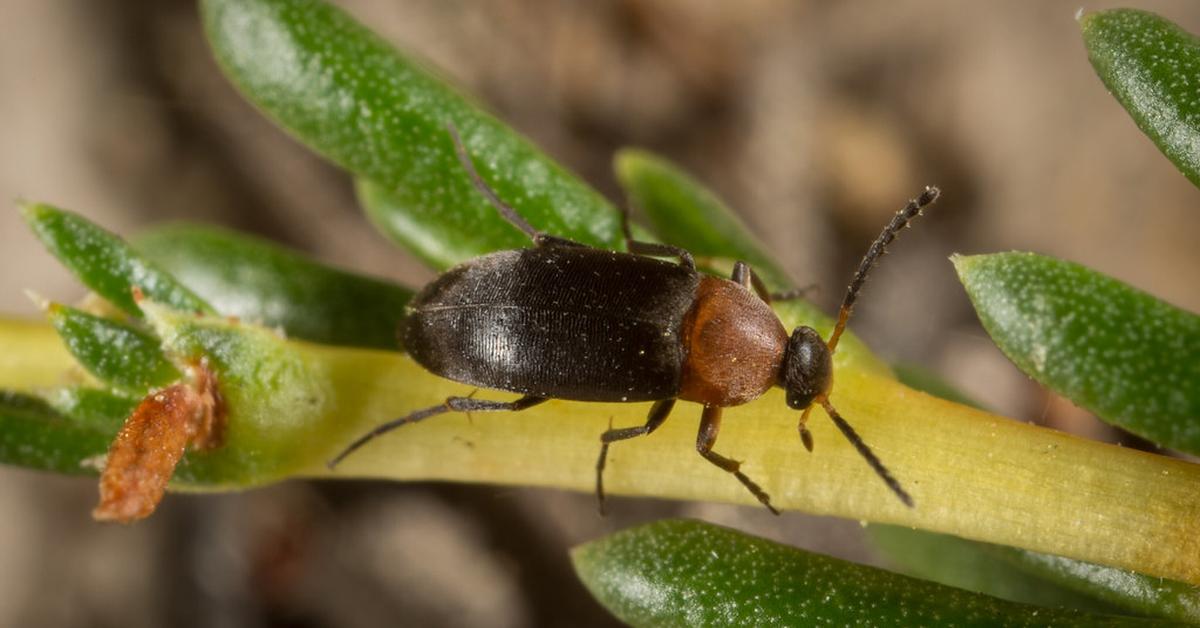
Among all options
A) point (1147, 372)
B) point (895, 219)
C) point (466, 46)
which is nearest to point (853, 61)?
point (466, 46)

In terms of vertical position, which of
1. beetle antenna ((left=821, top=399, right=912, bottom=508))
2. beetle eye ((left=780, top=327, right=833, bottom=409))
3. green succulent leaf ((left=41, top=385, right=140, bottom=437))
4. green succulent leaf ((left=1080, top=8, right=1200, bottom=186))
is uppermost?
green succulent leaf ((left=1080, top=8, right=1200, bottom=186))

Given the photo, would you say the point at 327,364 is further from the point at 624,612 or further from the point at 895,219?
the point at 895,219

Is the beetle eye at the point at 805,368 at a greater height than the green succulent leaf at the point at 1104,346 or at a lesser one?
lesser

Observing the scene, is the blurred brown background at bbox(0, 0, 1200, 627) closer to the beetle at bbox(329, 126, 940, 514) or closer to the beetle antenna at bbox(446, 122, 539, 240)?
the beetle at bbox(329, 126, 940, 514)

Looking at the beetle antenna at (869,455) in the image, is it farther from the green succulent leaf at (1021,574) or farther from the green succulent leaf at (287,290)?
the green succulent leaf at (287,290)

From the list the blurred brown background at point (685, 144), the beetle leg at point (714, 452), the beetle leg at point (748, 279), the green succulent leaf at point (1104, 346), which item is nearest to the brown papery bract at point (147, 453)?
the beetle leg at point (714, 452)

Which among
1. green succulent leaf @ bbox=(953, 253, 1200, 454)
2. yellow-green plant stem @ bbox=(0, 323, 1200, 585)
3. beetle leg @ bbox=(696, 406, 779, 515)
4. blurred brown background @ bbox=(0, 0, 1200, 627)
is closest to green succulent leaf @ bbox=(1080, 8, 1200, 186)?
green succulent leaf @ bbox=(953, 253, 1200, 454)

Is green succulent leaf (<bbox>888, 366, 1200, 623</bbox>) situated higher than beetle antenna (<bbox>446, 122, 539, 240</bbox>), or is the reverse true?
beetle antenna (<bbox>446, 122, 539, 240</bbox>)
